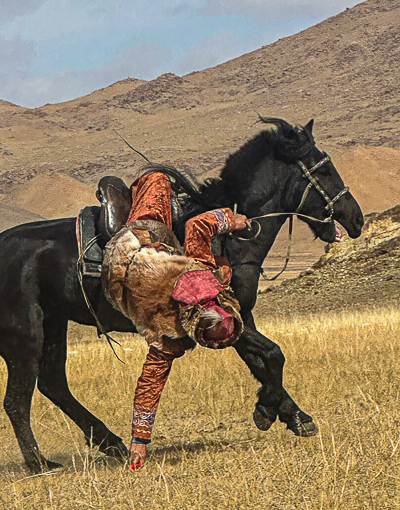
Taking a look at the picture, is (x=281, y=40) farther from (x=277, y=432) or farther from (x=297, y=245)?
(x=277, y=432)

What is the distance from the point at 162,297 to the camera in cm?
524

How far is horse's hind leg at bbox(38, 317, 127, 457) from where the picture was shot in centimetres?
619

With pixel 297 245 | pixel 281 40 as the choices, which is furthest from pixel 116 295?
pixel 281 40

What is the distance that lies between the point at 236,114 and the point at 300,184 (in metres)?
131

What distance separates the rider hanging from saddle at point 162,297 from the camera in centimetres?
514

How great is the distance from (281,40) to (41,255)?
17480 centimetres

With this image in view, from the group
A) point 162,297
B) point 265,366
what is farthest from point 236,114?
point 162,297

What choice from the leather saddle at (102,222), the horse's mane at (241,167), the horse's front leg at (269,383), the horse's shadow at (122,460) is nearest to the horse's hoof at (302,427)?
the horse's front leg at (269,383)

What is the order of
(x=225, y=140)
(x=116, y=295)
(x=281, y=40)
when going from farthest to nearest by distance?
(x=281, y=40)
(x=225, y=140)
(x=116, y=295)

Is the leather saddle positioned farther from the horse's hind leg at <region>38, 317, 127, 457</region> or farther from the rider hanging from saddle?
the horse's hind leg at <region>38, 317, 127, 457</region>

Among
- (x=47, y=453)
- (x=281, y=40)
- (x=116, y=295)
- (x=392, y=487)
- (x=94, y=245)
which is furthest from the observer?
(x=281, y=40)

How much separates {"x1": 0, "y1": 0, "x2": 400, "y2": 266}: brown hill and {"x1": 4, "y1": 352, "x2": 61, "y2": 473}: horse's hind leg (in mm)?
61510

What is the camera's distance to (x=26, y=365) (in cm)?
607

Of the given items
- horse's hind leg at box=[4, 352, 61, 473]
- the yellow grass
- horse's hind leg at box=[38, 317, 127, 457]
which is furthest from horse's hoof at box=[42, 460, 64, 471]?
horse's hind leg at box=[38, 317, 127, 457]
